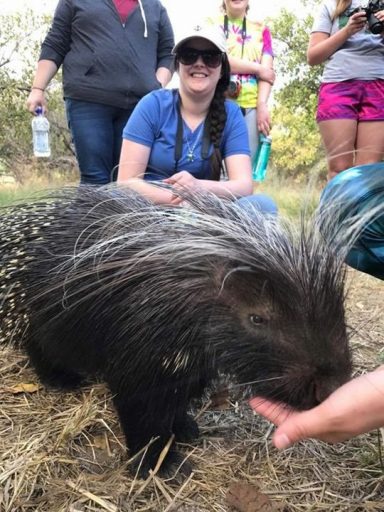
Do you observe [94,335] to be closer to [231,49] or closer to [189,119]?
[189,119]

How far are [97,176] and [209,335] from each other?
5.38 feet

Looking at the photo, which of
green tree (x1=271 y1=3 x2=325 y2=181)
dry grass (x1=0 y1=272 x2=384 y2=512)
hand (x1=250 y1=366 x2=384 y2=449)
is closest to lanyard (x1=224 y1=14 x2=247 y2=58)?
dry grass (x1=0 y1=272 x2=384 y2=512)

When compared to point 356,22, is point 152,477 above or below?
below

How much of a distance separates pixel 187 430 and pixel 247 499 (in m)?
0.32

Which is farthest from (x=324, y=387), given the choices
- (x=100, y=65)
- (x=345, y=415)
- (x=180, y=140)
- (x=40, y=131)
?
(x=40, y=131)

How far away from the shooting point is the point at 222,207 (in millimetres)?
1412

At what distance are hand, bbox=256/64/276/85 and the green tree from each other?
20.7 feet

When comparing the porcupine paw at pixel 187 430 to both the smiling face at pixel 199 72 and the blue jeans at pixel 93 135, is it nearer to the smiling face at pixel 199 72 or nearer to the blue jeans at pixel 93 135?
the smiling face at pixel 199 72

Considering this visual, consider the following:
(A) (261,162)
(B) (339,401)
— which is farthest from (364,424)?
(A) (261,162)

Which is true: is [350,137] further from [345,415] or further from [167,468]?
[345,415]

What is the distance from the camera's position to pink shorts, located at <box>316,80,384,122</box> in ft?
8.17

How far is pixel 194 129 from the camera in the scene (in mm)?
2090

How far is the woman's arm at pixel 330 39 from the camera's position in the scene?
2361 mm

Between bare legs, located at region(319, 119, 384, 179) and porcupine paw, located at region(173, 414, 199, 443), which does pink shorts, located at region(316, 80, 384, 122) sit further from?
porcupine paw, located at region(173, 414, 199, 443)
